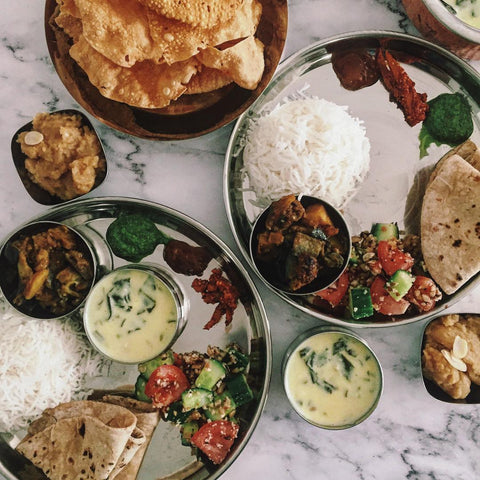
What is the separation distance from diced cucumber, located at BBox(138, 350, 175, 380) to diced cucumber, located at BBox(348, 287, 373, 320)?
0.93 metres

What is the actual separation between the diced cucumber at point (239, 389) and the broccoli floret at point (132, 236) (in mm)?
765

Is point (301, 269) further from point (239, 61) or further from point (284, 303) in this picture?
point (239, 61)

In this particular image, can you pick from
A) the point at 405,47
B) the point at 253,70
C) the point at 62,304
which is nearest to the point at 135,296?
the point at 62,304

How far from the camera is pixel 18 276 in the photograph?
8.15 feet

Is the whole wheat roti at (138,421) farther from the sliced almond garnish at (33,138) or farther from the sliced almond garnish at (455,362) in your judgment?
the sliced almond garnish at (455,362)

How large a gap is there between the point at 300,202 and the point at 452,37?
1.04m

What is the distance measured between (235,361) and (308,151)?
1.09 m

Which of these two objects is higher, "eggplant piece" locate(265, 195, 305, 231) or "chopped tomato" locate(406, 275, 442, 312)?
"eggplant piece" locate(265, 195, 305, 231)

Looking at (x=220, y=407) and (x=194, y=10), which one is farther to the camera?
(x=220, y=407)

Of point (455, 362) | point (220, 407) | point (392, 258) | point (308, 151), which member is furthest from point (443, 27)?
point (220, 407)

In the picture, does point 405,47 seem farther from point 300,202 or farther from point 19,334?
point 19,334

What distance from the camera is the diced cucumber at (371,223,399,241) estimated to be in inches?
104

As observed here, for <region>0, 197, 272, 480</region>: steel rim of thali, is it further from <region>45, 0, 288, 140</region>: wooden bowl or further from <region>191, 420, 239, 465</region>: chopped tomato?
<region>45, 0, 288, 140</region>: wooden bowl

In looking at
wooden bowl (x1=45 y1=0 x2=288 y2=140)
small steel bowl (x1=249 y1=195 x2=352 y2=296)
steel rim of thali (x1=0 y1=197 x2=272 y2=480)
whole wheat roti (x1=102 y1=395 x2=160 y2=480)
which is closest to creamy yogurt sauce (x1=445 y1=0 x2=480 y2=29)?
wooden bowl (x1=45 y1=0 x2=288 y2=140)
